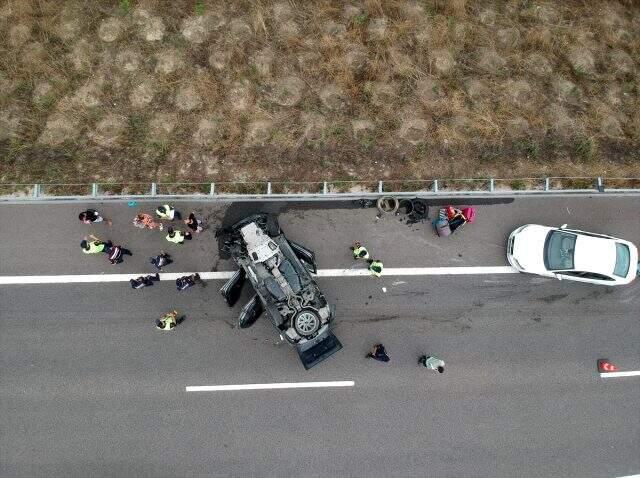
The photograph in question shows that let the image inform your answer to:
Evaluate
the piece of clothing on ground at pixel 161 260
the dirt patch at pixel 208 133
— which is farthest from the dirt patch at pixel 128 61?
the piece of clothing on ground at pixel 161 260

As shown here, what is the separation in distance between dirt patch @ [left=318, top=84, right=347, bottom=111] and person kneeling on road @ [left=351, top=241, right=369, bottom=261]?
4.04m

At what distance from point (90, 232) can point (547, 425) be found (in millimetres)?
13851

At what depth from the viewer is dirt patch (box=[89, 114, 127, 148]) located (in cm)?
1155

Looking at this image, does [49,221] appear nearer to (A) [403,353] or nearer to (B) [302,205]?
(B) [302,205]

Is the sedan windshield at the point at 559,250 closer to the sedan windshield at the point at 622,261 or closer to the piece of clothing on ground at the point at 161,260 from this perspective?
the sedan windshield at the point at 622,261

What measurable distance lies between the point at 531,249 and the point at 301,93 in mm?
7876

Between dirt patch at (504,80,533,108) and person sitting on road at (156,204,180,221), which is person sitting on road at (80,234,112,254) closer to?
person sitting on road at (156,204,180,221)

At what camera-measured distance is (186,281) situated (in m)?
11.0

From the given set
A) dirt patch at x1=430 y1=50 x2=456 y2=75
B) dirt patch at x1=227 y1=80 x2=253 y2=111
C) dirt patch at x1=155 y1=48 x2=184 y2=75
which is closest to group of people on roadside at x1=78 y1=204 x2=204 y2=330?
dirt patch at x1=227 y1=80 x2=253 y2=111

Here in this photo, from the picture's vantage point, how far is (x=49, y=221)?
1134 cm

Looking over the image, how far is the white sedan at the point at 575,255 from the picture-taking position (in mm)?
11211

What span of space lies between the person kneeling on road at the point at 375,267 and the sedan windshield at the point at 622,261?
20.9 feet

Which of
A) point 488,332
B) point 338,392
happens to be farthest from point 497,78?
point 338,392

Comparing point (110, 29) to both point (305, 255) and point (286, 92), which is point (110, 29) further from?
point (305, 255)
